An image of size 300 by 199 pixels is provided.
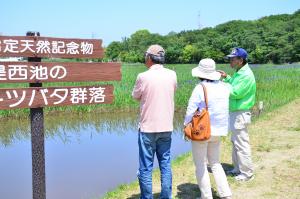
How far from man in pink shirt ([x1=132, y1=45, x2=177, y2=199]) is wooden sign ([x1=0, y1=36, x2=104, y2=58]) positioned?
27.0 inches

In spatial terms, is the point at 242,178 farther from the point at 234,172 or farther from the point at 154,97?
the point at 154,97

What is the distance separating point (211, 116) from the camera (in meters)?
4.23

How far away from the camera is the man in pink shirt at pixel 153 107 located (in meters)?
4.09

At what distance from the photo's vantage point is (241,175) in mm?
5383

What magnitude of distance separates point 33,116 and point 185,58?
5850cm

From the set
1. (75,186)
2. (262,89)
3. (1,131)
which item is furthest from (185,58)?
(75,186)

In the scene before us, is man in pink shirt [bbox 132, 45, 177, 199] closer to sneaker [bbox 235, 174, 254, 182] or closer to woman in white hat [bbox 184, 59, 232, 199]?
woman in white hat [bbox 184, 59, 232, 199]

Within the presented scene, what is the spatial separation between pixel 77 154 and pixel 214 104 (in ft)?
15.9

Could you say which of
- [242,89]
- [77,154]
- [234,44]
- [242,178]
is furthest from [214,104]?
[234,44]

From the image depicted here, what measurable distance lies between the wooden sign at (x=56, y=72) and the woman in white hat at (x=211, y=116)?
0.96m

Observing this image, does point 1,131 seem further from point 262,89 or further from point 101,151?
point 262,89

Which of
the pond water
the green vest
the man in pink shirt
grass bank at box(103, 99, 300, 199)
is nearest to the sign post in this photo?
the man in pink shirt

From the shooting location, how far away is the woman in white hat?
4207mm

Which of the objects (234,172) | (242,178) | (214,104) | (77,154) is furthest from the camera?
(77,154)
